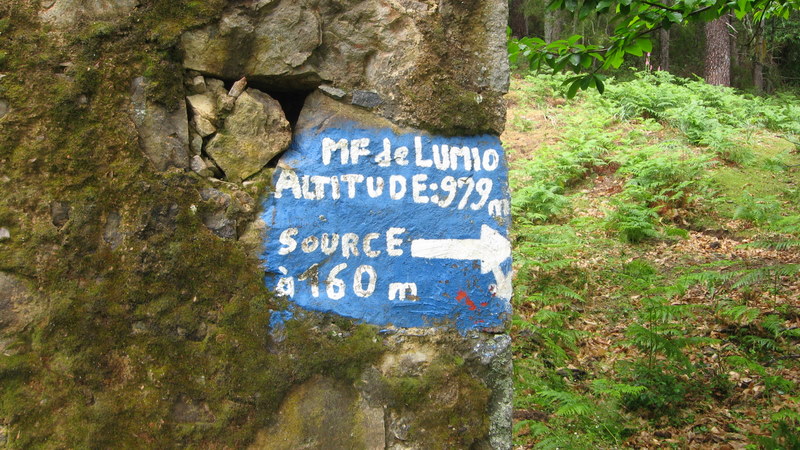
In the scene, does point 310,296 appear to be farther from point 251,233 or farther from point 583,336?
point 583,336

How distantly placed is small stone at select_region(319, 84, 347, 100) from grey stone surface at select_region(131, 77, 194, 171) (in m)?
0.56

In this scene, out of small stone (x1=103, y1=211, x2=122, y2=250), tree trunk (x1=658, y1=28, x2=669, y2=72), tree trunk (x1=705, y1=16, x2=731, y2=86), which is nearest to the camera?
small stone (x1=103, y1=211, x2=122, y2=250)

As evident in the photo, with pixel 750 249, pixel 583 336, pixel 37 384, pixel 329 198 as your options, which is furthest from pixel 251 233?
pixel 750 249

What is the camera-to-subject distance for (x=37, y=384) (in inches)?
78.7

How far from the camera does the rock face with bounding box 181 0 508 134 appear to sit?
2.30 metres

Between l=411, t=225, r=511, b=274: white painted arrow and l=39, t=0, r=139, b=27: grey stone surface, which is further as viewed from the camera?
l=411, t=225, r=511, b=274: white painted arrow

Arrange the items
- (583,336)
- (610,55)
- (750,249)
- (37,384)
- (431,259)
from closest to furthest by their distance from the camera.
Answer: (37,384)
(431,259)
(610,55)
(583,336)
(750,249)

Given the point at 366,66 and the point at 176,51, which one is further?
the point at 366,66

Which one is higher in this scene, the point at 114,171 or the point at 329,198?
the point at 114,171

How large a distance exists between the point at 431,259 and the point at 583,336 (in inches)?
111

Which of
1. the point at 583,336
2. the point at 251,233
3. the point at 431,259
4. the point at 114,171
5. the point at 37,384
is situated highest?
the point at 114,171

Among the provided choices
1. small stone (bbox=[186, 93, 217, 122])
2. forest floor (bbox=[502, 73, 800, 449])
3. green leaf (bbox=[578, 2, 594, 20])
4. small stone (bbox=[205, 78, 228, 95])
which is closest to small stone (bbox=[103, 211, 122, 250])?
small stone (bbox=[186, 93, 217, 122])

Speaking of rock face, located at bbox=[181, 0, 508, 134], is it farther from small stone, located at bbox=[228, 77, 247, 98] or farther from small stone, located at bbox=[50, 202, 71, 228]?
small stone, located at bbox=[50, 202, 71, 228]

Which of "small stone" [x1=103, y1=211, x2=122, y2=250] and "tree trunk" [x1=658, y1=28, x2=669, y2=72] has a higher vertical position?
"tree trunk" [x1=658, y1=28, x2=669, y2=72]
